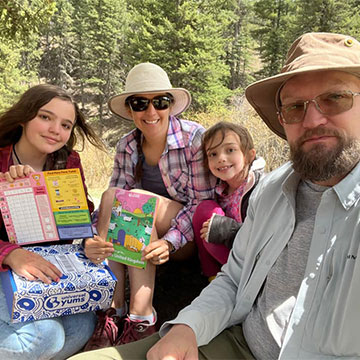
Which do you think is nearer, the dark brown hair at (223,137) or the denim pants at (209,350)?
the denim pants at (209,350)

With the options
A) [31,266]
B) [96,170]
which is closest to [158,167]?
[31,266]

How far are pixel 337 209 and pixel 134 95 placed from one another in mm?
1657

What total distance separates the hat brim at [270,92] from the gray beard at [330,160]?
0.70 feet

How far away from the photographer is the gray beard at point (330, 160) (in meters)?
1.21

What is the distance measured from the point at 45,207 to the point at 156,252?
0.66 m

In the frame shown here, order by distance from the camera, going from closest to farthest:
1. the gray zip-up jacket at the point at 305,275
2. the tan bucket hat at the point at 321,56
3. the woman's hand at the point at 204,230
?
the gray zip-up jacket at the point at 305,275 → the tan bucket hat at the point at 321,56 → the woman's hand at the point at 204,230

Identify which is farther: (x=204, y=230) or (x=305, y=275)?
(x=204, y=230)

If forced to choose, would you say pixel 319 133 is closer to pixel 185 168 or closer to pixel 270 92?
pixel 270 92

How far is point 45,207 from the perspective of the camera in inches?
77.3

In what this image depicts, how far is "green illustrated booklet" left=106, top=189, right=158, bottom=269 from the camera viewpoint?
214cm

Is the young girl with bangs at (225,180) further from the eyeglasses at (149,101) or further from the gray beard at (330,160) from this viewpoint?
the gray beard at (330,160)

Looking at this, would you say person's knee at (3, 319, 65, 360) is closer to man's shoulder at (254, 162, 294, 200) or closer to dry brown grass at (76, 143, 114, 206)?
man's shoulder at (254, 162, 294, 200)

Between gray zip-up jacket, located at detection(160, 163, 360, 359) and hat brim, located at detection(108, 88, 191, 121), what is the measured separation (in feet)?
3.87

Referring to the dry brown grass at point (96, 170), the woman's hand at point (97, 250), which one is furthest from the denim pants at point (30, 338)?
the dry brown grass at point (96, 170)
